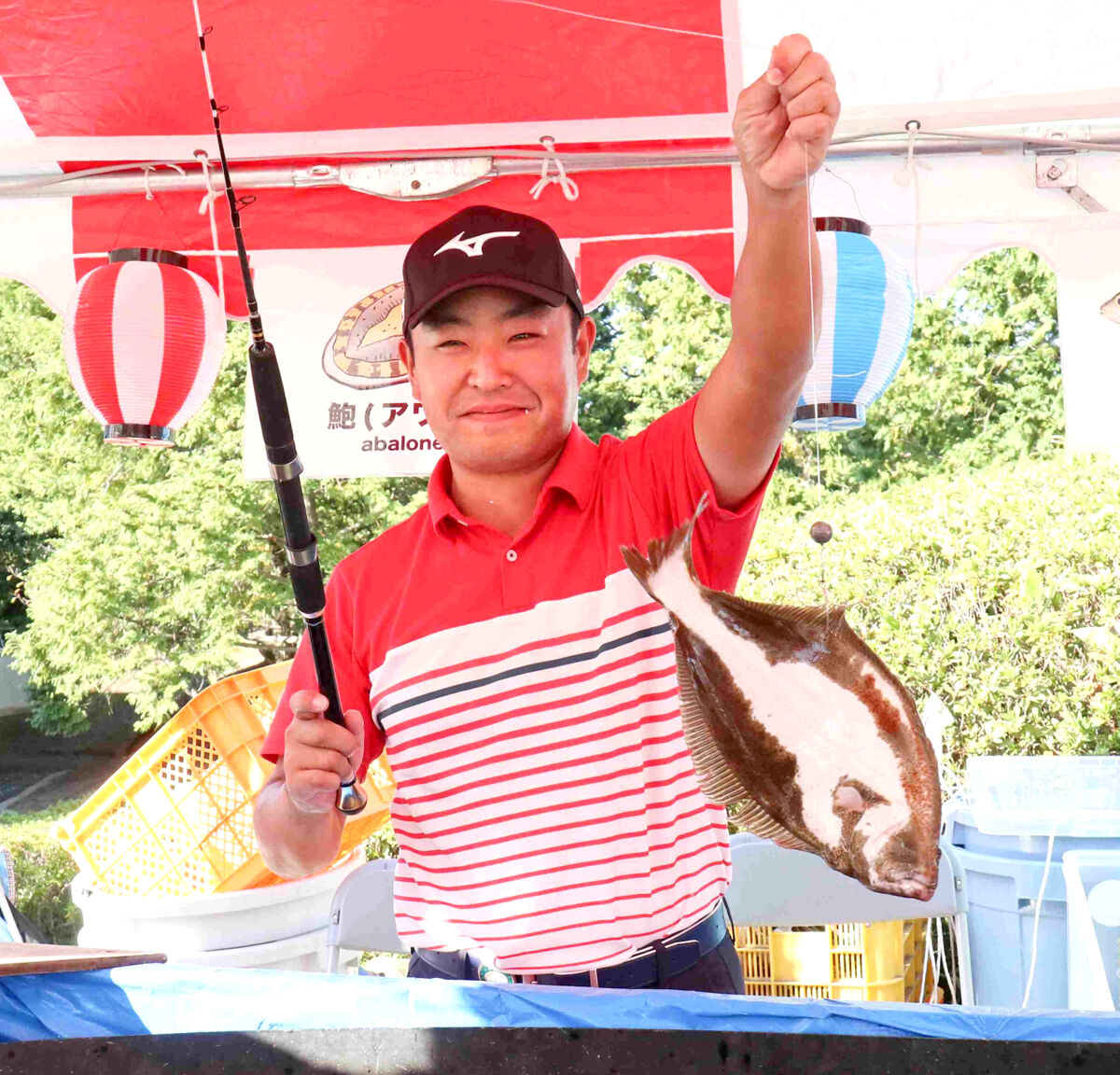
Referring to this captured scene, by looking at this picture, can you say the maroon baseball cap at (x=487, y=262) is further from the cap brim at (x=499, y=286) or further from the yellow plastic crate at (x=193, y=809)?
the yellow plastic crate at (x=193, y=809)

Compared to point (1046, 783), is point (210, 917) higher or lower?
lower

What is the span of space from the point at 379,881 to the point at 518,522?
185cm

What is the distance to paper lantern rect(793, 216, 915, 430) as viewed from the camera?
3158 millimetres

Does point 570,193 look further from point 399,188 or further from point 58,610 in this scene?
point 58,610

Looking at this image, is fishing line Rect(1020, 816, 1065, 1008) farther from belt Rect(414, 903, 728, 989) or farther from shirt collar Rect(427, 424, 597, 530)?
shirt collar Rect(427, 424, 597, 530)

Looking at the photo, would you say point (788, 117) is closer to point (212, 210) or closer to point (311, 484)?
point (212, 210)

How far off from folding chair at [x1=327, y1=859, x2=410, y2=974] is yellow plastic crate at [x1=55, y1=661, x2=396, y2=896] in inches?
11.9

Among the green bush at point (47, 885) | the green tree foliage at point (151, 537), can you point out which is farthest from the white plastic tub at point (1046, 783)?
the green tree foliage at point (151, 537)

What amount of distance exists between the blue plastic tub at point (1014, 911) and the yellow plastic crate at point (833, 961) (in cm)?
35

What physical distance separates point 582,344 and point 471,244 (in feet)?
0.89

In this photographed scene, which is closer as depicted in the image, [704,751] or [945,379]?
[704,751]

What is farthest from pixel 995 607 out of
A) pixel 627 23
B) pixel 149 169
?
pixel 149 169

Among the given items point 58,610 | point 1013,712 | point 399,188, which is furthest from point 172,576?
point 399,188

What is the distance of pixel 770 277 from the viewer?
1.52 m
